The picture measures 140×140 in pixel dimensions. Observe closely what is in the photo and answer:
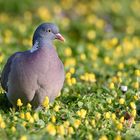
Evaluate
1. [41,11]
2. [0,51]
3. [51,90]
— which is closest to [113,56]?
[0,51]

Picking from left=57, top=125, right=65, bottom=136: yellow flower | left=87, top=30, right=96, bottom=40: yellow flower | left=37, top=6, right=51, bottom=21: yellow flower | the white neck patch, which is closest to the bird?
the white neck patch

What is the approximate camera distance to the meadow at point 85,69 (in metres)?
7.06

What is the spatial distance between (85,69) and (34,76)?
3.30 m

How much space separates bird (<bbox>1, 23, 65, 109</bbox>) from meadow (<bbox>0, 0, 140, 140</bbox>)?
136mm

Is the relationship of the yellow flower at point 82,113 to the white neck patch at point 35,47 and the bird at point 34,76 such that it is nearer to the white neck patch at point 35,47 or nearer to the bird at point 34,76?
the bird at point 34,76

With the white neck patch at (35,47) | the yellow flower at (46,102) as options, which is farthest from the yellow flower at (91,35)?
the yellow flower at (46,102)

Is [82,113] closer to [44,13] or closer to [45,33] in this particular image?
[45,33]

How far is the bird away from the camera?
740cm

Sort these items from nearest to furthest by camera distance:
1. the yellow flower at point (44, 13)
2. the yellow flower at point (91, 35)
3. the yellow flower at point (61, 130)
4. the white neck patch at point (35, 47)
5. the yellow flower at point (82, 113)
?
1. the yellow flower at point (61, 130)
2. the yellow flower at point (82, 113)
3. the white neck patch at point (35, 47)
4. the yellow flower at point (91, 35)
5. the yellow flower at point (44, 13)

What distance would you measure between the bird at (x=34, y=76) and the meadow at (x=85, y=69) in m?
0.14

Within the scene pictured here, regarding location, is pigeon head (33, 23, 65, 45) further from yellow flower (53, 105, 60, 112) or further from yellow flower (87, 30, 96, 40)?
yellow flower (87, 30, 96, 40)

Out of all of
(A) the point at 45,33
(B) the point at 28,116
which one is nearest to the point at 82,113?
(B) the point at 28,116

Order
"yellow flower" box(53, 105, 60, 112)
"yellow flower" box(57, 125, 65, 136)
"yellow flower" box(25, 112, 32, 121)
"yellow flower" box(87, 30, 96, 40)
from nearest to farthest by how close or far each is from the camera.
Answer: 1. "yellow flower" box(57, 125, 65, 136)
2. "yellow flower" box(25, 112, 32, 121)
3. "yellow flower" box(53, 105, 60, 112)
4. "yellow flower" box(87, 30, 96, 40)

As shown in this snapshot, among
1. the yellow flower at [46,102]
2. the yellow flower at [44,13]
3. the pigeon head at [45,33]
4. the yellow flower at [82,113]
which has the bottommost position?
the yellow flower at [82,113]
